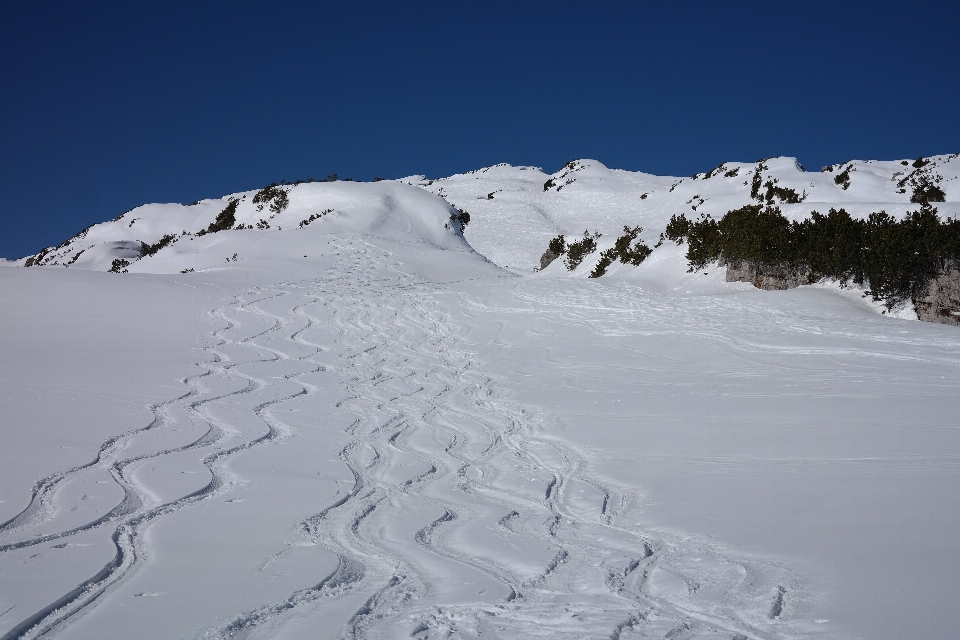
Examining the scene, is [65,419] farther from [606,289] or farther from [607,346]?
[606,289]

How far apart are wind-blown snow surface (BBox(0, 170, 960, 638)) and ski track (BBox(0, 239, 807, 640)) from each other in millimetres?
18

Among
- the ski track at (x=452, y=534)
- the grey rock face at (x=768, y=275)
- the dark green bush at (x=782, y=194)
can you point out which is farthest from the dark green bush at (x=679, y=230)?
the ski track at (x=452, y=534)

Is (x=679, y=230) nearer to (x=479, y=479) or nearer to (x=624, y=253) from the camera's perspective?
(x=624, y=253)

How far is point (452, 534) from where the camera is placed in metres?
3.59

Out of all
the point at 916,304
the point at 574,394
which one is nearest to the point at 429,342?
the point at 574,394

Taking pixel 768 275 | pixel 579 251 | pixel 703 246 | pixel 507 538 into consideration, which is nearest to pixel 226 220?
pixel 579 251

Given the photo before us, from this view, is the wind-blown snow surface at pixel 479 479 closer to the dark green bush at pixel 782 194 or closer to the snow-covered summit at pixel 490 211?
the snow-covered summit at pixel 490 211

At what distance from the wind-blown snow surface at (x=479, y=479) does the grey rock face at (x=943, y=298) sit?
2123 mm

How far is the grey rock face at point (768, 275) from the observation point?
14594 millimetres

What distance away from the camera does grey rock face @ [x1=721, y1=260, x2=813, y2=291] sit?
14.6 metres

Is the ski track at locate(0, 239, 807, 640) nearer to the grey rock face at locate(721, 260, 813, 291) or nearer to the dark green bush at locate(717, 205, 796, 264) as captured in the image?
the dark green bush at locate(717, 205, 796, 264)

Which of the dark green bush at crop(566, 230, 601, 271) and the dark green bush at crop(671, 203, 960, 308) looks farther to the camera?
the dark green bush at crop(566, 230, 601, 271)

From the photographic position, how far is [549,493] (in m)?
4.38

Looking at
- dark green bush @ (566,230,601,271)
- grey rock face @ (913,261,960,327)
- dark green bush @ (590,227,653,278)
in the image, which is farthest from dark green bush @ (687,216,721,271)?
dark green bush @ (566,230,601,271)
